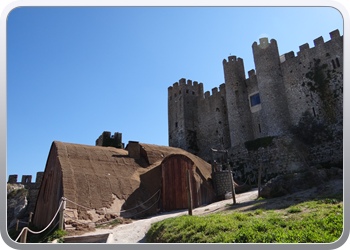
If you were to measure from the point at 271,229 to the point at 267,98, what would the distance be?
74.9ft

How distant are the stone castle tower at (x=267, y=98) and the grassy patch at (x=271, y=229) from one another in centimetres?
1839

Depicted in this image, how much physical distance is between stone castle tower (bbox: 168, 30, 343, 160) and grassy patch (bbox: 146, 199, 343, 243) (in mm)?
18392

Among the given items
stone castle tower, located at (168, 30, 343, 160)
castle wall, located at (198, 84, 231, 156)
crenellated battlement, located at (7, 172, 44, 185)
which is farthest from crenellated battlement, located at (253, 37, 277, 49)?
crenellated battlement, located at (7, 172, 44, 185)

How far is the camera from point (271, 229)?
5820 mm

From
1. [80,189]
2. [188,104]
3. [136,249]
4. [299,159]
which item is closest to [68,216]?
[80,189]

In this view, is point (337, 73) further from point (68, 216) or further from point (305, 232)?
point (68, 216)

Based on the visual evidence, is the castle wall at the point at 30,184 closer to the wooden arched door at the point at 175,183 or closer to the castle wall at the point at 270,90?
the wooden arched door at the point at 175,183

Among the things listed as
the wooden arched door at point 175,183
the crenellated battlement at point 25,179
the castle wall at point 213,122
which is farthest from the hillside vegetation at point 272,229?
the crenellated battlement at point 25,179

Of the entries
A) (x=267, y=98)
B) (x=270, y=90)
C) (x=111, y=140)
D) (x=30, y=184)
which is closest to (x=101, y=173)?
(x=111, y=140)

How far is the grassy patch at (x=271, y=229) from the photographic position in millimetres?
5113

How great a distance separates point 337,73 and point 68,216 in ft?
81.6

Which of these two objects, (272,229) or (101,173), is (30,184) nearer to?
(101,173)

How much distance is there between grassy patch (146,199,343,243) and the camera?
5.11m

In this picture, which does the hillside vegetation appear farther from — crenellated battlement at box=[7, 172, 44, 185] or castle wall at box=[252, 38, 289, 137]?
crenellated battlement at box=[7, 172, 44, 185]
